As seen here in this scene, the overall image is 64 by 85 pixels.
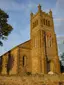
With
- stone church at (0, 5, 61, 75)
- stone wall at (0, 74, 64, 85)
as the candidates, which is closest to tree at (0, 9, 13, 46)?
stone church at (0, 5, 61, 75)

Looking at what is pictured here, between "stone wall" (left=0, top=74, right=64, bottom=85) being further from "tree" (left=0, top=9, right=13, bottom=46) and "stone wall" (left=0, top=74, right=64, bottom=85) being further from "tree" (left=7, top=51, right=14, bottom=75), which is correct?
"tree" (left=7, top=51, right=14, bottom=75)

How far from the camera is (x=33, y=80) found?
23.0 metres

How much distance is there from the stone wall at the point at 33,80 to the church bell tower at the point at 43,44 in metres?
14.9

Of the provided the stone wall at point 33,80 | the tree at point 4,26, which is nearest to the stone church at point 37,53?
the tree at point 4,26

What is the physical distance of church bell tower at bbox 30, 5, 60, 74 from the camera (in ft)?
137

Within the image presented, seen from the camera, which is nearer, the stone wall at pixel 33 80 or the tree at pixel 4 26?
the stone wall at pixel 33 80

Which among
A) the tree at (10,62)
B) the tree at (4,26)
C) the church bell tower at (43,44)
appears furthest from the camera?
the tree at (10,62)

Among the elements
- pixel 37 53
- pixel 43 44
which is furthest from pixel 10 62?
pixel 43 44

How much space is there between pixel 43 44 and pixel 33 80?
21.2 meters

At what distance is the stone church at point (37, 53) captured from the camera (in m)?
41.6

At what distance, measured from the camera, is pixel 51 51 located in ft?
148

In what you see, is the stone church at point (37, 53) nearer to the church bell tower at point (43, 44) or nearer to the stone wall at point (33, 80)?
the church bell tower at point (43, 44)

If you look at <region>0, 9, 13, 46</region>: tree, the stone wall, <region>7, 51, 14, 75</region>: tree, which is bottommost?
the stone wall

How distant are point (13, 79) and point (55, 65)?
80.3ft
